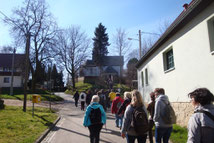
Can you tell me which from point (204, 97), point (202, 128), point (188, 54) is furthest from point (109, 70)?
point (202, 128)

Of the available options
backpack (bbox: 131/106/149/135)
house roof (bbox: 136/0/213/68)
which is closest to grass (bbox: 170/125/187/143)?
backpack (bbox: 131/106/149/135)

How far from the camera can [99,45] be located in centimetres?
5653

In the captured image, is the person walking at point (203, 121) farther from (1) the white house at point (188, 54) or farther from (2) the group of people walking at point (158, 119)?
(1) the white house at point (188, 54)

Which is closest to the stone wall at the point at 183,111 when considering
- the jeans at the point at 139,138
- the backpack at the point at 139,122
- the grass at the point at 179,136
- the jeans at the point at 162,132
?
the grass at the point at 179,136

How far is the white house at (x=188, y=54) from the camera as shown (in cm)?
648

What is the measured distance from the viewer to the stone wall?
24.8 ft

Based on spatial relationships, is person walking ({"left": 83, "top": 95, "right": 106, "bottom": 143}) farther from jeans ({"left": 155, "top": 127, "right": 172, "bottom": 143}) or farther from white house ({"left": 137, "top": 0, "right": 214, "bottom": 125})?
white house ({"left": 137, "top": 0, "right": 214, "bottom": 125})

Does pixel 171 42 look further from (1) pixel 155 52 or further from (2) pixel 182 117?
(2) pixel 182 117

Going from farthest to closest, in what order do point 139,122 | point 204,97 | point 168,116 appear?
point 168,116 → point 139,122 → point 204,97

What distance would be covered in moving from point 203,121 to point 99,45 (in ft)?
181

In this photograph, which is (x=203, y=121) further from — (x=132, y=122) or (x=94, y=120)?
(x=94, y=120)

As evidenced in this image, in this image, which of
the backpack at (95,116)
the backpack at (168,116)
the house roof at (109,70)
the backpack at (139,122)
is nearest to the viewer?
the backpack at (139,122)

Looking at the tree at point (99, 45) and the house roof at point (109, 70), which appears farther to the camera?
the house roof at point (109, 70)

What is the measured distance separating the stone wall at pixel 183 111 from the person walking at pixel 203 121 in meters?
5.58
